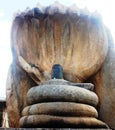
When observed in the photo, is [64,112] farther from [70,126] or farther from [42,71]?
[42,71]

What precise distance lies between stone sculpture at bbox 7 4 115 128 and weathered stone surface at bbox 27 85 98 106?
2.77ft

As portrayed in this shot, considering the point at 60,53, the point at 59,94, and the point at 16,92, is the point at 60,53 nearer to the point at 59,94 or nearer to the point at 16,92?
the point at 16,92

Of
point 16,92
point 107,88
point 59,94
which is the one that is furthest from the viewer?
point 16,92

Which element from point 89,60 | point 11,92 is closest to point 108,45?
point 89,60

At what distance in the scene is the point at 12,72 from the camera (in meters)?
6.65

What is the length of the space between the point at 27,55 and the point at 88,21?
1.27 meters

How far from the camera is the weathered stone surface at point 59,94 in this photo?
5.21 m

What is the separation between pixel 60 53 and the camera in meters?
6.62

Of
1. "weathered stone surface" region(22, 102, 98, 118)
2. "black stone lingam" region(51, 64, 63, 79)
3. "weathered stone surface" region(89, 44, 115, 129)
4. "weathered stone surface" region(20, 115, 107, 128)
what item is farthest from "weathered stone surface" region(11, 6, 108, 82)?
"weathered stone surface" region(20, 115, 107, 128)

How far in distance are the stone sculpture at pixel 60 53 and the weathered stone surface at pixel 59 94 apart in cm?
85

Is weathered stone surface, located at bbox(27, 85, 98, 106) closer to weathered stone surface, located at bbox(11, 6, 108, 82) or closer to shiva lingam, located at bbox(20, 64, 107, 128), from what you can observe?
shiva lingam, located at bbox(20, 64, 107, 128)

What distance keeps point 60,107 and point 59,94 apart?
21 centimetres

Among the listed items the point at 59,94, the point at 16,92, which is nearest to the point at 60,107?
the point at 59,94

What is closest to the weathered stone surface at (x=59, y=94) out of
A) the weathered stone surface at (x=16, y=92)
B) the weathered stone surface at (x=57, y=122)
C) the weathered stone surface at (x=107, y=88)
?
the weathered stone surface at (x=57, y=122)
